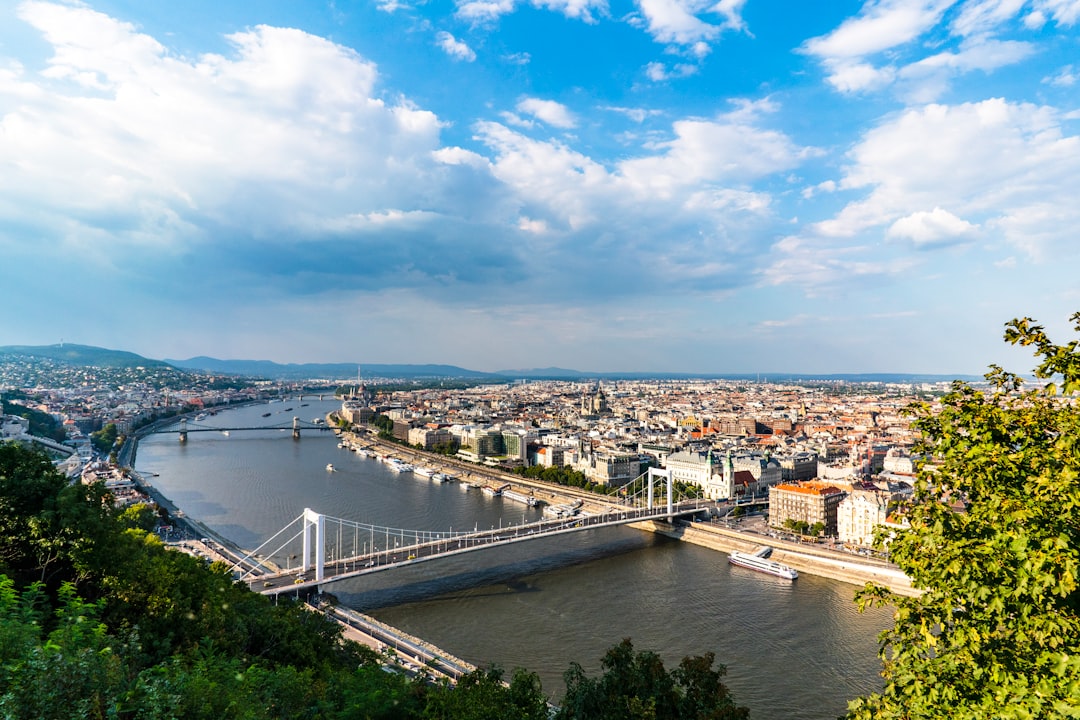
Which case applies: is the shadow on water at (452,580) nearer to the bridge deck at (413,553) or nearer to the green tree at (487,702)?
the bridge deck at (413,553)

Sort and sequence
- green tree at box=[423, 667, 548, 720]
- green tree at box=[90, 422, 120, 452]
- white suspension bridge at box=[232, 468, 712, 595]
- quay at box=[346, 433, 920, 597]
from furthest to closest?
1. green tree at box=[90, 422, 120, 452]
2. quay at box=[346, 433, 920, 597]
3. white suspension bridge at box=[232, 468, 712, 595]
4. green tree at box=[423, 667, 548, 720]

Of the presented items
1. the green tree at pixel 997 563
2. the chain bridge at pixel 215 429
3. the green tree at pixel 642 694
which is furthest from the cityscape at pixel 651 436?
the chain bridge at pixel 215 429

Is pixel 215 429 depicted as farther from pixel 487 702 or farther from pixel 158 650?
pixel 487 702

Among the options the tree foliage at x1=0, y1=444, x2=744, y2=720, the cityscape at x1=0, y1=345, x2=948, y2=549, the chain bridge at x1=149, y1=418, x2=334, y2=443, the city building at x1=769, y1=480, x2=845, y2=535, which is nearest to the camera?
the tree foliage at x1=0, y1=444, x2=744, y2=720

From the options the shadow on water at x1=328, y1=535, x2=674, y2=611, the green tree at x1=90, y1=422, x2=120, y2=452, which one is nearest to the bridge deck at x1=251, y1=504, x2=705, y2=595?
the shadow on water at x1=328, y1=535, x2=674, y2=611

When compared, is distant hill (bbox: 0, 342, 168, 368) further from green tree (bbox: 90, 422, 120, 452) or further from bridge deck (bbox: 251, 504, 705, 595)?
bridge deck (bbox: 251, 504, 705, 595)

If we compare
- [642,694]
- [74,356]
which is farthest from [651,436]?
[74,356]
